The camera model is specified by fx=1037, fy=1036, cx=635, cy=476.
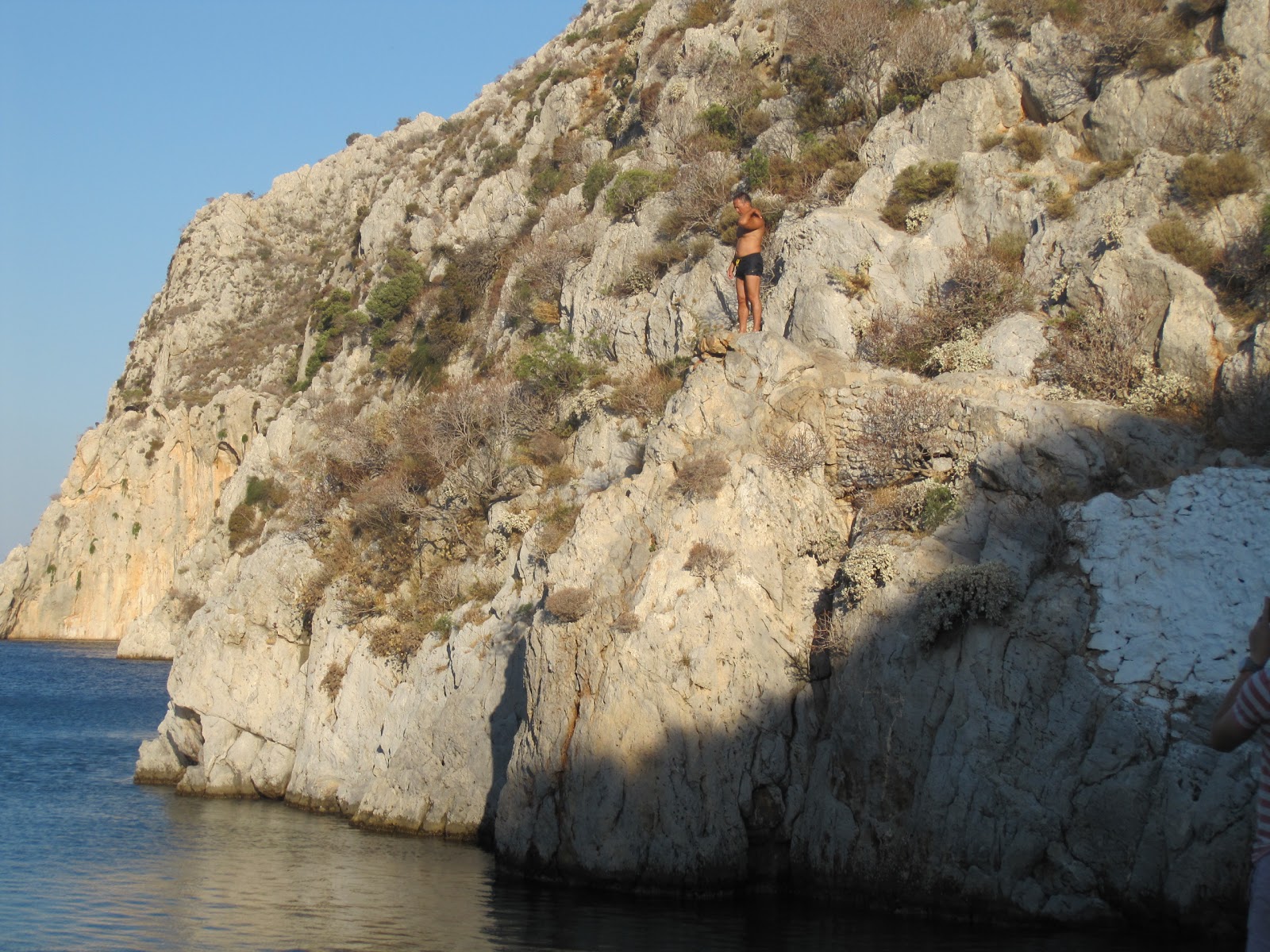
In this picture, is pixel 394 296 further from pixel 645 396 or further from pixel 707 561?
pixel 707 561

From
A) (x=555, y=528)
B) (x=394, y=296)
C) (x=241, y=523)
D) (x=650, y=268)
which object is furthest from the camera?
(x=241, y=523)

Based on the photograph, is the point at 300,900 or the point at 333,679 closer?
the point at 300,900

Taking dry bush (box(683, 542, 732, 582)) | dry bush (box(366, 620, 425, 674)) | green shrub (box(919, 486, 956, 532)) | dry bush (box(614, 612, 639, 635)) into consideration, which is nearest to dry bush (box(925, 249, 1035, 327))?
green shrub (box(919, 486, 956, 532))

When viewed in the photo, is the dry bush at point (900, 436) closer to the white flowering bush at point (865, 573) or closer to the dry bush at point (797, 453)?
the dry bush at point (797, 453)

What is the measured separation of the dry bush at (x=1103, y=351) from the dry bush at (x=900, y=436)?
8.46 feet

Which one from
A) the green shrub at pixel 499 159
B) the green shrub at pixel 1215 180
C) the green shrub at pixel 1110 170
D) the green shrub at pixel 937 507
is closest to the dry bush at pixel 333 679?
the green shrub at pixel 937 507

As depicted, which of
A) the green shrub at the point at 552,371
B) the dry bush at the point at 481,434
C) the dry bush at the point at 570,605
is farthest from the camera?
the green shrub at the point at 552,371

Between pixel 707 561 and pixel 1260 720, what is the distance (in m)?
11.6

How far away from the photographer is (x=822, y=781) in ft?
49.6

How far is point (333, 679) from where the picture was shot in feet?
78.3

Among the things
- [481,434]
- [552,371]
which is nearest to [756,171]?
[552,371]

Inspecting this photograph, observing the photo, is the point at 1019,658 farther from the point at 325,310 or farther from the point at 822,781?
the point at 325,310

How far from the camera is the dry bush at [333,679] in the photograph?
2370cm

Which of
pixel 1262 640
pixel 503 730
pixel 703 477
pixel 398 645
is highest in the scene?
pixel 703 477
